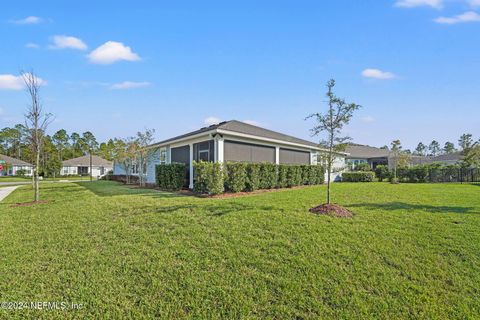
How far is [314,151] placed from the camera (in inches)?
789

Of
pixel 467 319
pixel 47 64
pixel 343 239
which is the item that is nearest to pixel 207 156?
pixel 47 64

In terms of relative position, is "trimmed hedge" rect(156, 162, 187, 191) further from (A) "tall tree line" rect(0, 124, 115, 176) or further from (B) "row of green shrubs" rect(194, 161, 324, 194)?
(A) "tall tree line" rect(0, 124, 115, 176)

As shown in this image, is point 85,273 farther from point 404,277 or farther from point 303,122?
point 303,122

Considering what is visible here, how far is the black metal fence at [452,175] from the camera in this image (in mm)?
20859

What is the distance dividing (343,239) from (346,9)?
8729 millimetres

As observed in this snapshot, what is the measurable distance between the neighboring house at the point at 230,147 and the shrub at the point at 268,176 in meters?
1.49

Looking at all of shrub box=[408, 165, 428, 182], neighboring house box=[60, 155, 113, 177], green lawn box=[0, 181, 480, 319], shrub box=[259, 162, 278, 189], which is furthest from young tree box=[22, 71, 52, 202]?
neighboring house box=[60, 155, 113, 177]

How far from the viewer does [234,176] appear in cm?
1154

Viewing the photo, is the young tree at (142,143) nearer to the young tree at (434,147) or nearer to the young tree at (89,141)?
the young tree at (89,141)

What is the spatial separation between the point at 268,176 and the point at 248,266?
937 cm

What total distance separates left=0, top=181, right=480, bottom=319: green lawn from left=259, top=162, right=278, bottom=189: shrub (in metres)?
6.26

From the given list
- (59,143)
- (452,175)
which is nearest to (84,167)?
(59,143)

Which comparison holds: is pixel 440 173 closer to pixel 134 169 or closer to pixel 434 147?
pixel 134 169

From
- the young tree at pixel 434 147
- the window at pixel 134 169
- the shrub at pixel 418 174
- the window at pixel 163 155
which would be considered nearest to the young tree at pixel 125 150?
the window at pixel 163 155
